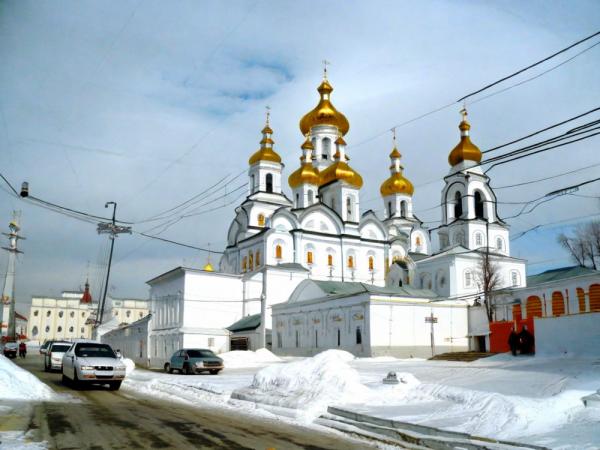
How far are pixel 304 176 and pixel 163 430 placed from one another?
51.2 metres

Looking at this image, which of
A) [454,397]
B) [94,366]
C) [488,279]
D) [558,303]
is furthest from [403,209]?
[454,397]

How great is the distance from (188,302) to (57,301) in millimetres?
75620

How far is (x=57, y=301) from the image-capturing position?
11475 centimetres

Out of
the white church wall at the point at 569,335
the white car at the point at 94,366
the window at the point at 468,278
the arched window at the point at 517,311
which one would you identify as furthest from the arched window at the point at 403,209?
the white car at the point at 94,366

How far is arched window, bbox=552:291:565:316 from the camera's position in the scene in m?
40.1

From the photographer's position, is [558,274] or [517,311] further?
[558,274]

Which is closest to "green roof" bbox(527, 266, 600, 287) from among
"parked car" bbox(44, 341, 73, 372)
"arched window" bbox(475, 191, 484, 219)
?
"arched window" bbox(475, 191, 484, 219)

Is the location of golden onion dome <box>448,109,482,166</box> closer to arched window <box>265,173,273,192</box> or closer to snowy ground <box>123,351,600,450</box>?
arched window <box>265,173,273,192</box>

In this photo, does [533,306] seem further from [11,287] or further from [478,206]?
[11,287]

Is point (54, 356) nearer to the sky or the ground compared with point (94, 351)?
nearer to the ground

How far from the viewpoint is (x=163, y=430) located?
10.3 m

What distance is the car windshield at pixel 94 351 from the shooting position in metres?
19.0

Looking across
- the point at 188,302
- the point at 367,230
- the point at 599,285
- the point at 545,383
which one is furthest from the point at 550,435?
the point at 367,230

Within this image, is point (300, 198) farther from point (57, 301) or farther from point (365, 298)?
point (57, 301)
